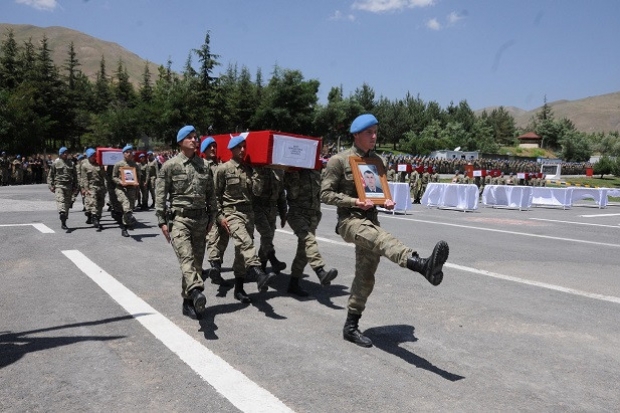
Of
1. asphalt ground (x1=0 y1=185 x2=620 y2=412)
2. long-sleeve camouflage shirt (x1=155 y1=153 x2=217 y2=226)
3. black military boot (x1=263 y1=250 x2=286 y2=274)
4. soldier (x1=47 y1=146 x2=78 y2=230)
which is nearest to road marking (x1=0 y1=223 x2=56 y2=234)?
soldier (x1=47 y1=146 x2=78 y2=230)

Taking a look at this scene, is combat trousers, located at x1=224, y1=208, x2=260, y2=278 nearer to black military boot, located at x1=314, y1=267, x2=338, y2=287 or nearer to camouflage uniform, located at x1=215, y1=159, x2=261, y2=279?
camouflage uniform, located at x1=215, y1=159, x2=261, y2=279

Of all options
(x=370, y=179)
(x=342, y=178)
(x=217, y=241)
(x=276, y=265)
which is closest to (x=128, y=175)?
(x=217, y=241)

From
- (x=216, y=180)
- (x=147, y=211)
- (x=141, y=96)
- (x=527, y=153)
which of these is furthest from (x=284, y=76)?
(x=216, y=180)

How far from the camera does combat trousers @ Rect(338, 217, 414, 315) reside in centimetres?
449

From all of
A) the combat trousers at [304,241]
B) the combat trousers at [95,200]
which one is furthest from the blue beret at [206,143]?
the combat trousers at [95,200]

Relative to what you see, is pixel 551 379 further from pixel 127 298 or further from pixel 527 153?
pixel 527 153

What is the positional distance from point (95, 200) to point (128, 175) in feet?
3.39

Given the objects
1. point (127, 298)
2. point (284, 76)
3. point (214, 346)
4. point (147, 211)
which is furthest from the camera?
point (284, 76)

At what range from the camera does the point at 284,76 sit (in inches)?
2972

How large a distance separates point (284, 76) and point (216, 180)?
234ft

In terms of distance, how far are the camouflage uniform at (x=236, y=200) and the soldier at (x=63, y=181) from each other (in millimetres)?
7301

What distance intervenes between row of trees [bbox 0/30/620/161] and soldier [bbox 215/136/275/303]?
4361cm

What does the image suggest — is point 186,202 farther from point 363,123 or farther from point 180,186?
point 363,123

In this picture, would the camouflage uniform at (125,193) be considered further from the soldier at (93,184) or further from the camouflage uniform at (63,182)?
the camouflage uniform at (63,182)
